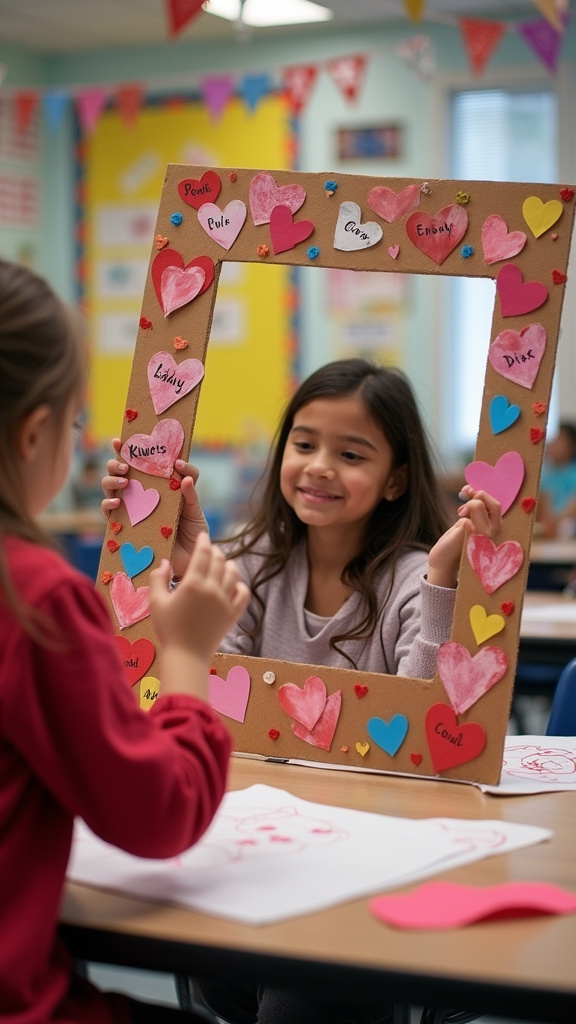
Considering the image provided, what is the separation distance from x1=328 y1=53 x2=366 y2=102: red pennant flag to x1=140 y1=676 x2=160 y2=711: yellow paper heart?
480 centimetres

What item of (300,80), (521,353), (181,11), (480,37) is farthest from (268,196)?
(300,80)

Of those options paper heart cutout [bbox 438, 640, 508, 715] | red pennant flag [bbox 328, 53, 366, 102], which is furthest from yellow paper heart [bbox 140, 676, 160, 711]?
red pennant flag [bbox 328, 53, 366, 102]

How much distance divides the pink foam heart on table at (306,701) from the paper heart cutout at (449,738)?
132 mm

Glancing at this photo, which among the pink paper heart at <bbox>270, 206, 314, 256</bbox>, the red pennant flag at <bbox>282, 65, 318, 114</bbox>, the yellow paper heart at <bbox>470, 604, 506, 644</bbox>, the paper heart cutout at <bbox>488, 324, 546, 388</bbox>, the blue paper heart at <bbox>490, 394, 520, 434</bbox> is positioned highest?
the red pennant flag at <bbox>282, 65, 318, 114</bbox>

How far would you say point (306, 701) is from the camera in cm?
145

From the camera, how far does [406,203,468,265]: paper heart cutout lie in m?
1.42

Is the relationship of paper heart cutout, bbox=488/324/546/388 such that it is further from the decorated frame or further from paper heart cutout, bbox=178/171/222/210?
paper heart cutout, bbox=178/171/222/210

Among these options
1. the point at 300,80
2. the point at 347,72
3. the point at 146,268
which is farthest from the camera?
the point at 146,268

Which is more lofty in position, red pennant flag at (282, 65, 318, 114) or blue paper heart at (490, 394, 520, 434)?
red pennant flag at (282, 65, 318, 114)

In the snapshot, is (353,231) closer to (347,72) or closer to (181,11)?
(181,11)

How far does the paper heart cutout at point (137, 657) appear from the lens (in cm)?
151

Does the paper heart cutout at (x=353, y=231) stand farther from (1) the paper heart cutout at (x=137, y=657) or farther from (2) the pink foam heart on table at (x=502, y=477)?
(1) the paper heart cutout at (x=137, y=657)

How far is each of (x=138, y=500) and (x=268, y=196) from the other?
1.34 feet

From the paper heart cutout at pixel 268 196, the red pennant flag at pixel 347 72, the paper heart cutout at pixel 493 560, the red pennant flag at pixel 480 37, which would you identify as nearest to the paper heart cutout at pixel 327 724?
the paper heart cutout at pixel 493 560
